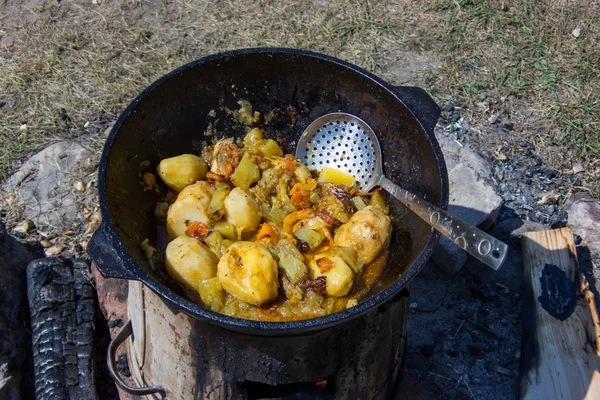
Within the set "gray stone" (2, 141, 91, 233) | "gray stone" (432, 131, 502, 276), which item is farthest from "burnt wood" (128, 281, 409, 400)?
"gray stone" (2, 141, 91, 233)

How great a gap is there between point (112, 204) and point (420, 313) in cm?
238

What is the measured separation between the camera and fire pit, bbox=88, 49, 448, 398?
2.02 m

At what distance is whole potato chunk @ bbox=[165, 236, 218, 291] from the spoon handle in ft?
3.24

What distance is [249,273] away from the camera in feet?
7.23

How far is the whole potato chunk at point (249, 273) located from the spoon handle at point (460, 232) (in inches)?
28.2

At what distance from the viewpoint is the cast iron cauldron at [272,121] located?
93.7 inches

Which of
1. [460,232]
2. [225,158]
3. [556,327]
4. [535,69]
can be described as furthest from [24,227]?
[535,69]

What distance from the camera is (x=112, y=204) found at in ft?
7.46

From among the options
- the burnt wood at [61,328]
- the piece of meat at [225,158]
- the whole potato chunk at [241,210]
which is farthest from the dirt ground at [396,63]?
the piece of meat at [225,158]

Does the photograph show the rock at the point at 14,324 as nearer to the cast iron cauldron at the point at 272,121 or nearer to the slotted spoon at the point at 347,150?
the cast iron cauldron at the point at 272,121

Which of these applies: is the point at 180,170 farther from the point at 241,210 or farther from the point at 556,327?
the point at 556,327

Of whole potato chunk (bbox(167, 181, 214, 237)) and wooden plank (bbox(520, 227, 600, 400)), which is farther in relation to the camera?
wooden plank (bbox(520, 227, 600, 400))

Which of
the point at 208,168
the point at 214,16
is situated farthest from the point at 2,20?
the point at 208,168

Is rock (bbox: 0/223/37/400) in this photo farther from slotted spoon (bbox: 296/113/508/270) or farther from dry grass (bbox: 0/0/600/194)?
slotted spoon (bbox: 296/113/508/270)
